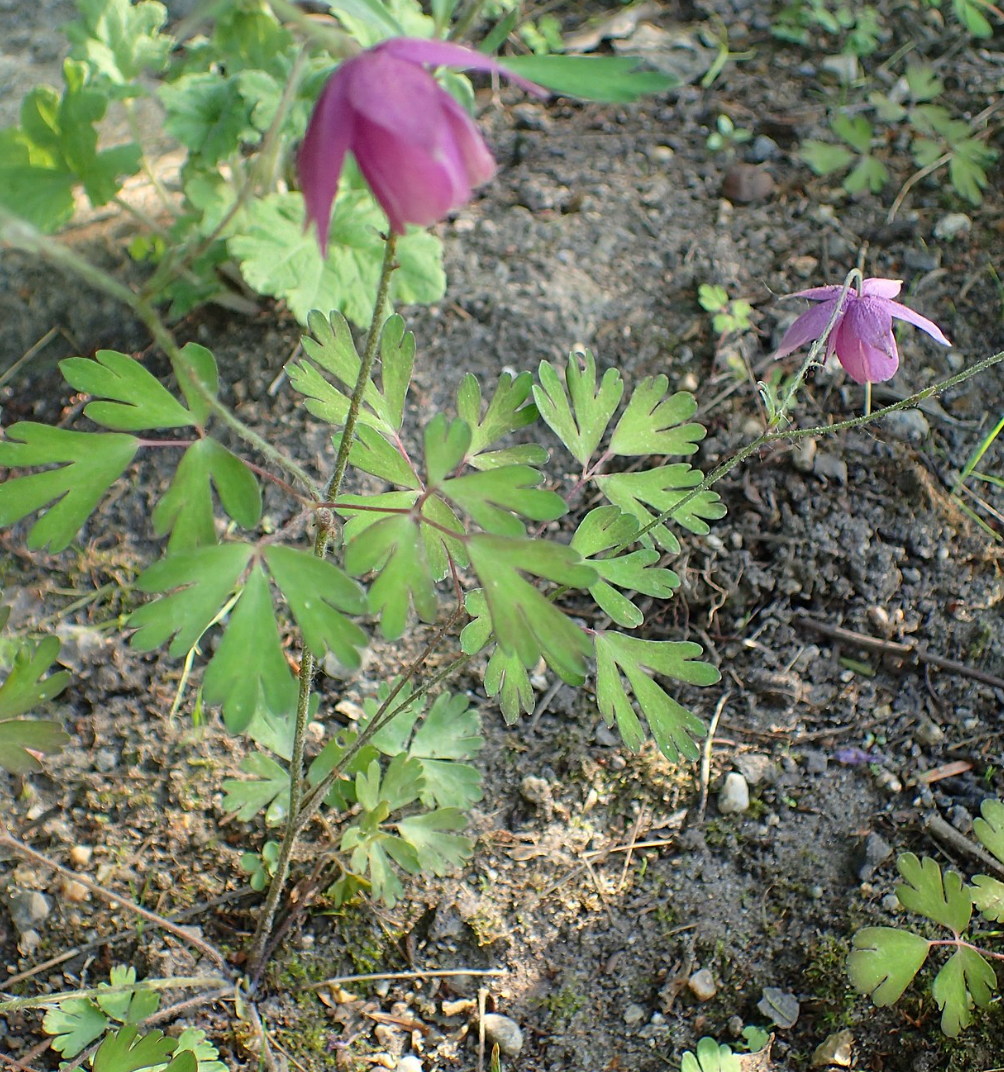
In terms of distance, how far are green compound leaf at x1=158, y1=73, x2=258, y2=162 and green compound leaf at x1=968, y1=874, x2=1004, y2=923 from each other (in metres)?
1.95

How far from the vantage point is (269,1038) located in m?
1.51

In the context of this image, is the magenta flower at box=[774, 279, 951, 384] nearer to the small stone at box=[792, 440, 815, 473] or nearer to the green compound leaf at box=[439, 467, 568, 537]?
the green compound leaf at box=[439, 467, 568, 537]

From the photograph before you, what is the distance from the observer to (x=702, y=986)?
1565 millimetres

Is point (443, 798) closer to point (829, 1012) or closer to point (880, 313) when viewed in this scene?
point (829, 1012)

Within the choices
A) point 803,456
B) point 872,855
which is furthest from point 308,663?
point 803,456

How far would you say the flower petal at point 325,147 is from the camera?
80cm

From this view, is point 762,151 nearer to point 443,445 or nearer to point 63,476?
point 443,445

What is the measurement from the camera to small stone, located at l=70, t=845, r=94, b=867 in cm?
165

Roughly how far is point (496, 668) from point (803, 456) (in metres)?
1.10

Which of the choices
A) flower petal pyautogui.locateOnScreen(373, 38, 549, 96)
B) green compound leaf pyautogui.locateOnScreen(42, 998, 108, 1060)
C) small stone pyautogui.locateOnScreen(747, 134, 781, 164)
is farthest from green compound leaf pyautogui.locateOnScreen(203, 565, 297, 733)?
small stone pyautogui.locateOnScreen(747, 134, 781, 164)

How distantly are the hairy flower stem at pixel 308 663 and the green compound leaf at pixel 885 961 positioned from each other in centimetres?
90

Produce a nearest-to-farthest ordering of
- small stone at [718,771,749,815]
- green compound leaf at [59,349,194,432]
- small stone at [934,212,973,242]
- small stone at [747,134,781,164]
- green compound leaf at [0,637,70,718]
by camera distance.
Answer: green compound leaf at [59,349,194,432] < green compound leaf at [0,637,70,718] < small stone at [718,771,749,815] < small stone at [934,212,973,242] < small stone at [747,134,781,164]

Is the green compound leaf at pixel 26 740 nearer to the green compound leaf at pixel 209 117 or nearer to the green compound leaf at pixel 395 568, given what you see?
the green compound leaf at pixel 395 568

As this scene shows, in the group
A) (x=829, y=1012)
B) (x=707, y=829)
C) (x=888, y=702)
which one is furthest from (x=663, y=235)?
(x=829, y=1012)
